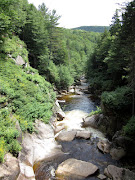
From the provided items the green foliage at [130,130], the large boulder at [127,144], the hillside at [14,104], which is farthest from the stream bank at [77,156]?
the hillside at [14,104]

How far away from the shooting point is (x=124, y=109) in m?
11.2

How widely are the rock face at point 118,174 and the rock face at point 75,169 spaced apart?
2.49 ft

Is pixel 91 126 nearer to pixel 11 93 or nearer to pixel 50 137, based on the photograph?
pixel 50 137

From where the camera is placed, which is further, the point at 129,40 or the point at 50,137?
the point at 50,137

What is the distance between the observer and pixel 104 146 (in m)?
10.2

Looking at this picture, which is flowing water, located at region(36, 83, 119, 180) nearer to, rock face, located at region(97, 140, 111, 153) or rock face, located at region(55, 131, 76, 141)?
rock face, located at region(97, 140, 111, 153)

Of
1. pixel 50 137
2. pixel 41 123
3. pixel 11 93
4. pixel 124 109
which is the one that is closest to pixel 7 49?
pixel 11 93

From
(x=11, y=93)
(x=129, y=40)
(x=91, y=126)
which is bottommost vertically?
(x=91, y=126)

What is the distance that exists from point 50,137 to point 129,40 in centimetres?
1088

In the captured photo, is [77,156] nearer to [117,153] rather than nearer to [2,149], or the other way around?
[117,153]

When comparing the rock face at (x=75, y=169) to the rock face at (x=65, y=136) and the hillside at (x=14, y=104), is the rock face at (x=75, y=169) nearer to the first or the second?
the hillside at (x=14, y=104)

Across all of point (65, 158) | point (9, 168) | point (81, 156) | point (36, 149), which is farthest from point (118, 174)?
point (9, 168)

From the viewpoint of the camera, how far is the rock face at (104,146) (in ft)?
32.2

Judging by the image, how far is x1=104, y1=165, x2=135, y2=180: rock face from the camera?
685 centimetres
